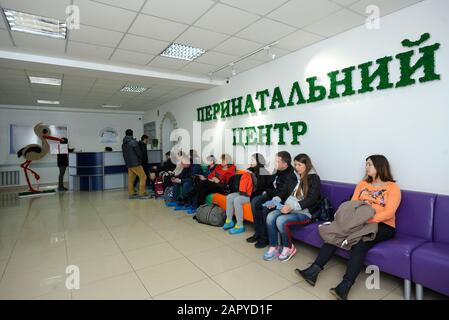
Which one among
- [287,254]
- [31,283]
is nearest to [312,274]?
[287,254]

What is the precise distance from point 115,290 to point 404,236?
2.99 m

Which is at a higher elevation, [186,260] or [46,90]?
[46,90]

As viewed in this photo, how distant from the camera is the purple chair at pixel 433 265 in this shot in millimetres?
2070

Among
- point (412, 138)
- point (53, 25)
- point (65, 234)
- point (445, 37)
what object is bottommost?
point (65, 234)

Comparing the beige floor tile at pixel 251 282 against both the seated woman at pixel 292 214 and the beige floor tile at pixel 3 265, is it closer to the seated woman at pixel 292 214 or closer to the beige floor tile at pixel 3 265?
the seated woman at pixel 292 214

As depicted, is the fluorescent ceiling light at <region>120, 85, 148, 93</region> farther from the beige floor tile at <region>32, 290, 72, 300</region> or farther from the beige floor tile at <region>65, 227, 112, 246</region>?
the beige floor tile at <region>32, 290, 72, 300</region>

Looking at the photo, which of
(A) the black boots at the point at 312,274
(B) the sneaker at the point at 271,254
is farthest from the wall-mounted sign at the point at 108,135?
(A) the black boots at the point at 312,274

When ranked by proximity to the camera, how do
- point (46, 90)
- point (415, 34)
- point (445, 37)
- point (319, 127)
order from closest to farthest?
point (445, 37) → point (415, 34) → point (319, 127) → point (46, 90)

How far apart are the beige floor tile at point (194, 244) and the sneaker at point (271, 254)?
0.74m

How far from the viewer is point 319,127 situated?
4.08 meters

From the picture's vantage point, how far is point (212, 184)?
516cm
